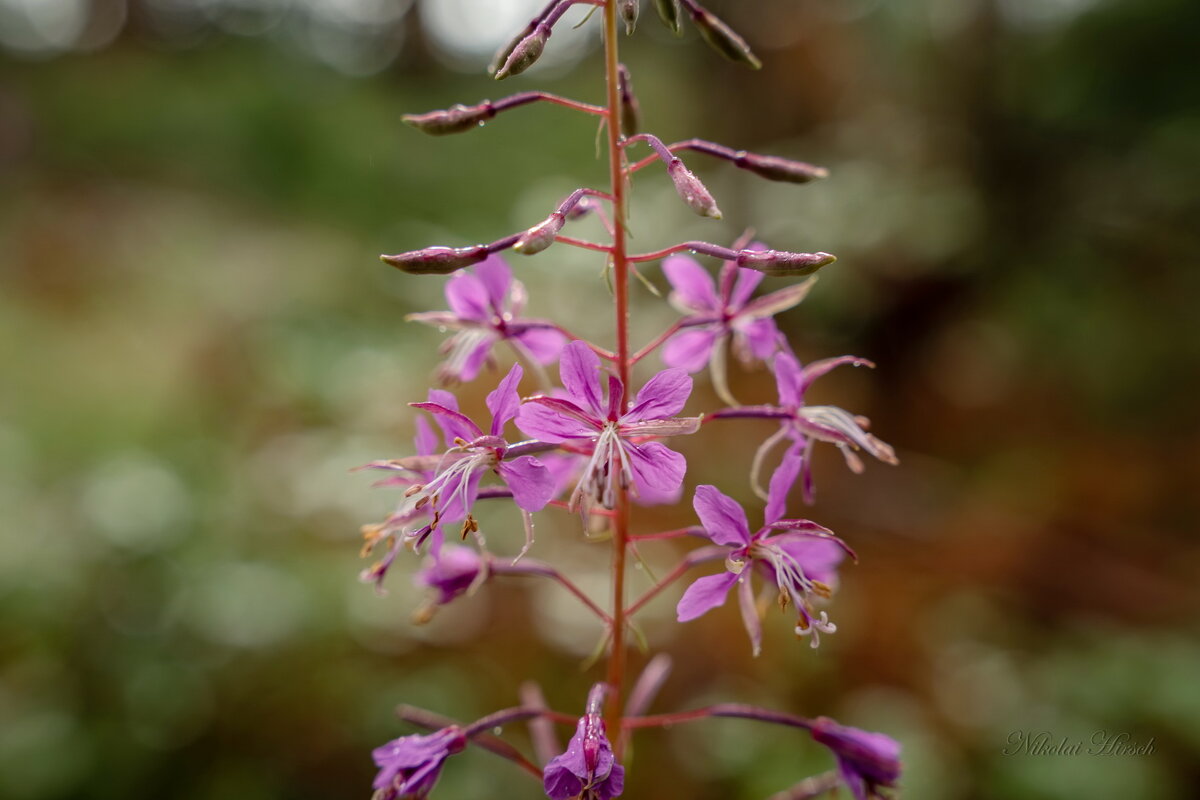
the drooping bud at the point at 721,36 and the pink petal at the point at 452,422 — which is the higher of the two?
the drooping bud at the point at 721,36

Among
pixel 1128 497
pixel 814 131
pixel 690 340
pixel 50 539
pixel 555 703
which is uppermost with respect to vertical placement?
pixel 690 340

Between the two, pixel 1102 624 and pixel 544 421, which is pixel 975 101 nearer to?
pixel 1102 624

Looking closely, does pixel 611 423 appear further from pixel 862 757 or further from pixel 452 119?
pixel 862 757

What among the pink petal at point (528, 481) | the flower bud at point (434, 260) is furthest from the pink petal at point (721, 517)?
Answer: the flower bud at point (434, 260)

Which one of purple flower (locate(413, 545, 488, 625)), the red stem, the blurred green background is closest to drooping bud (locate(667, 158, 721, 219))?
the red stem

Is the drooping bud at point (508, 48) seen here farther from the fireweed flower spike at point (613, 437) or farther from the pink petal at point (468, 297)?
the pink petal at point (468, 297)

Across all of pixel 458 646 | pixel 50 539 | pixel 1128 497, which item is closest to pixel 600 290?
pixel 458 646

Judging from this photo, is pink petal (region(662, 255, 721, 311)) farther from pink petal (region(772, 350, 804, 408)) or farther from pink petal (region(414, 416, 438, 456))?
pink petal (region(414, 416, 438, 456))
